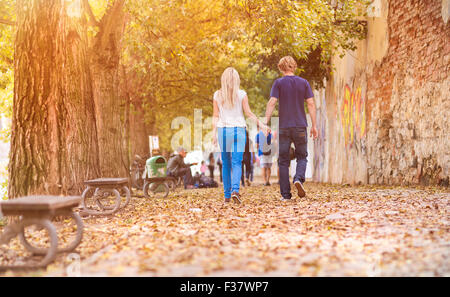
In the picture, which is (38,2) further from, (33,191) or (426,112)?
(426,112)

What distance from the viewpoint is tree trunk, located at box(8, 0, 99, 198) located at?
24.4 ft

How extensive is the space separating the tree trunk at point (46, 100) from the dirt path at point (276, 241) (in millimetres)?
929

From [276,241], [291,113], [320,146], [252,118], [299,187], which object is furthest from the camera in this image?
[320,146]

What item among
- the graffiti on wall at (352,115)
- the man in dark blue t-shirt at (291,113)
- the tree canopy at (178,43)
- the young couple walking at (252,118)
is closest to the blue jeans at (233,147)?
the young couple walking at (252,118)

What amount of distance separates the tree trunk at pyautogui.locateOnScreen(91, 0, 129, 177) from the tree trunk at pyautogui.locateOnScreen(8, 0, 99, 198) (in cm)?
370

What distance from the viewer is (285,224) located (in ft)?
20.8

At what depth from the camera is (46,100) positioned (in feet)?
25.0

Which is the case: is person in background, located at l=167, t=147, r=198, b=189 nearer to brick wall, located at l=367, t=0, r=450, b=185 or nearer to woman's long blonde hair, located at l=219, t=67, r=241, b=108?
brick wall, located at l=367, t=0, r=450, b=185

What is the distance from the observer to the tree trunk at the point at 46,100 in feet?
24.4

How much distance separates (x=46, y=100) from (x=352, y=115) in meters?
10.5

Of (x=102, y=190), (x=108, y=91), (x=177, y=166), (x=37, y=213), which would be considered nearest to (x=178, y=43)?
(x=177, y=166)

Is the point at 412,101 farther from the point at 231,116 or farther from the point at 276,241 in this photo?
the point at 276,241
